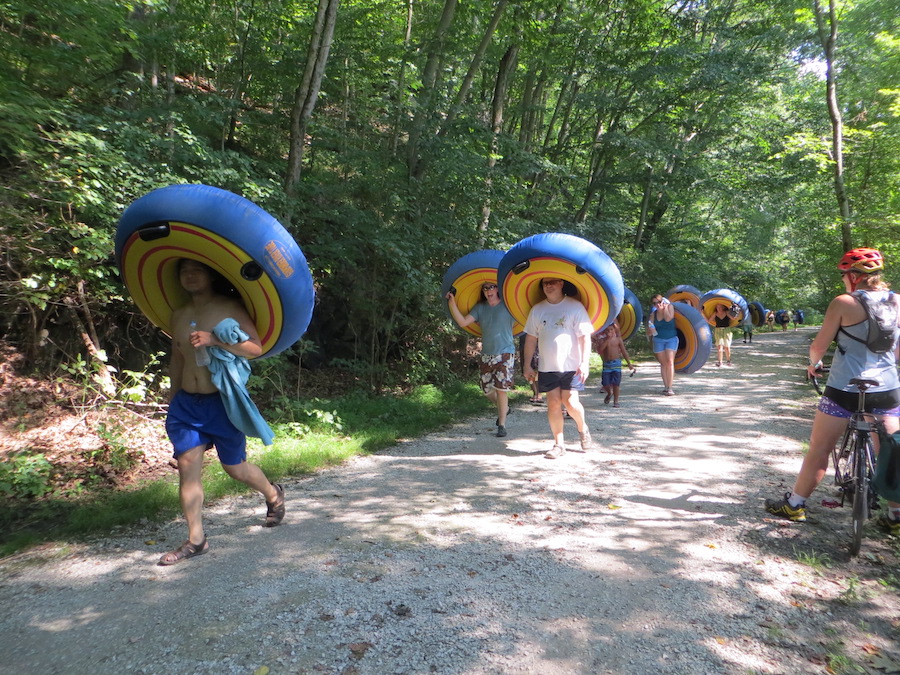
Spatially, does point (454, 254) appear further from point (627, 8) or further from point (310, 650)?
point (627, 8)

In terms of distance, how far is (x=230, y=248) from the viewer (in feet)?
11.2

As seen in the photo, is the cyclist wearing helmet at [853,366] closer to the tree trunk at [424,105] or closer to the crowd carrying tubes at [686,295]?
the tree trunk at [424,105]

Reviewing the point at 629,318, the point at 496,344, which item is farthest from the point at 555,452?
the point at 629,318

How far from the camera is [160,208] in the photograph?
131 inches

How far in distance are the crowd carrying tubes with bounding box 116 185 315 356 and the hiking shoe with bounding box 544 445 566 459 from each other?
3.36 m

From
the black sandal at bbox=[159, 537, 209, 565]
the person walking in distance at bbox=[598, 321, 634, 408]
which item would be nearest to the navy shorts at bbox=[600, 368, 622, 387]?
the person walking in distance at bbox=[598, 321, 634, 408]

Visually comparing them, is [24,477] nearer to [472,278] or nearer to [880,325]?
[472,278]

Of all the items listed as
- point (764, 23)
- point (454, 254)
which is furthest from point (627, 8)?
point (454, 254)

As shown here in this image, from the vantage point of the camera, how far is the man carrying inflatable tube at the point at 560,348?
5961mm

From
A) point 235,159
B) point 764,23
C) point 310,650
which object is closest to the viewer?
point 310,650

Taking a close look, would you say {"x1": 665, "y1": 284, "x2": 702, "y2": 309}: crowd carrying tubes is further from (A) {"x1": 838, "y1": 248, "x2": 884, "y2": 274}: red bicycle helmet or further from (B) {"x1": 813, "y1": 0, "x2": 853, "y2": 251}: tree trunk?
(A) {"x1": 838, "y1": 248, "x2": 884, "y2": 274}: red bicycle helmet

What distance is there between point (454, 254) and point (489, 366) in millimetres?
3255

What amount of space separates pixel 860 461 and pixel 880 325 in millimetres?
920

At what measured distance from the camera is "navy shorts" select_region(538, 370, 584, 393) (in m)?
5.98
